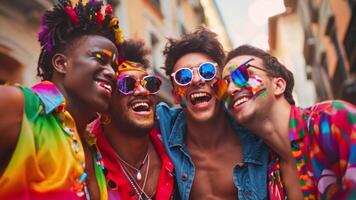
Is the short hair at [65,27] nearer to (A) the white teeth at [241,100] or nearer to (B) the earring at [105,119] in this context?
(B) the earring at [105,119]

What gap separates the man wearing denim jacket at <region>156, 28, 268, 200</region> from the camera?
3865 mm

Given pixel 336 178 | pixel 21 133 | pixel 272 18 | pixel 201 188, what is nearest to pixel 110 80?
pixel 21 133

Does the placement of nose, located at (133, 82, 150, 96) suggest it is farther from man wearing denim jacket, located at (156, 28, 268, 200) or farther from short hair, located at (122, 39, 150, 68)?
short hair, located at (122, 39, 150, 68)

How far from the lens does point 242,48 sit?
4.16 m

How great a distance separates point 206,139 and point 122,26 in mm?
7848

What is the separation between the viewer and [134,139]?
4.07 metres

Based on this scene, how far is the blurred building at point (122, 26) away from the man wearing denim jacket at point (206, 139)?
1.80m

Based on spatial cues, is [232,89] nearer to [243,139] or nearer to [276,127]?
[276,127]

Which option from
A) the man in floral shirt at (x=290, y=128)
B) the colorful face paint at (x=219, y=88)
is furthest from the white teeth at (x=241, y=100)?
the colorful face paint at (x=219, y=88)

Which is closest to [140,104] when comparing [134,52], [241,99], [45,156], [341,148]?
[134,52]

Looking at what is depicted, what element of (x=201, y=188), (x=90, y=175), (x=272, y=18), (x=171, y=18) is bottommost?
(x=201, y=188)

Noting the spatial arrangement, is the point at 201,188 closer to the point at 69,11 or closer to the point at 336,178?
the point at 336,178

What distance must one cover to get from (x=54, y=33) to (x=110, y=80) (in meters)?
0.72

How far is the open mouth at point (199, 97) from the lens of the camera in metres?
4.13
